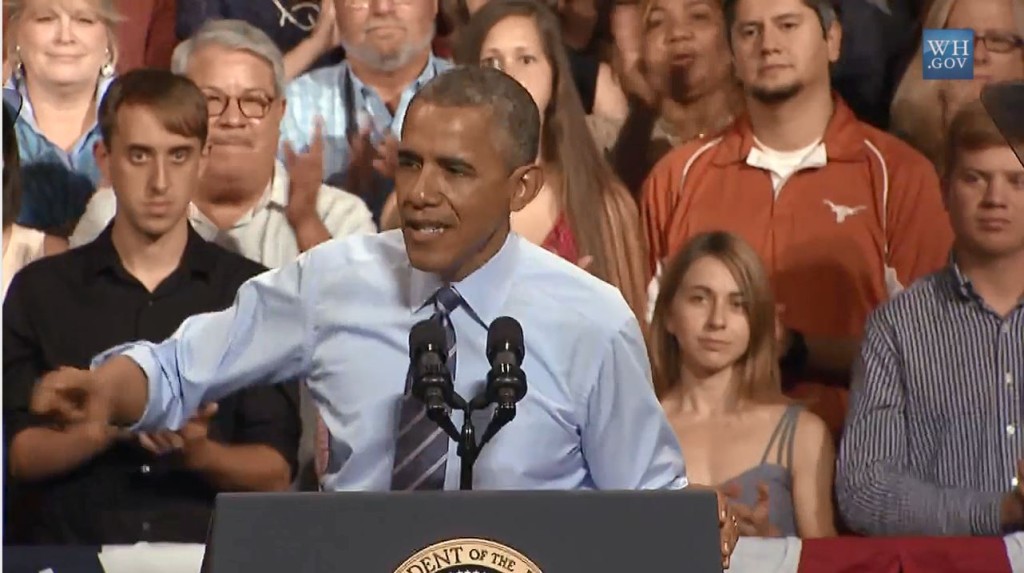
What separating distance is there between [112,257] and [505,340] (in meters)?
1.79

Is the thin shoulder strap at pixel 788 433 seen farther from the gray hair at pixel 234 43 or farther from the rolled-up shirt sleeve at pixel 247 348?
the gray hair at pixel 234 43

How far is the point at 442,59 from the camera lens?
11.5 feet

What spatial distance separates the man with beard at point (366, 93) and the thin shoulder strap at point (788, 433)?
970mm

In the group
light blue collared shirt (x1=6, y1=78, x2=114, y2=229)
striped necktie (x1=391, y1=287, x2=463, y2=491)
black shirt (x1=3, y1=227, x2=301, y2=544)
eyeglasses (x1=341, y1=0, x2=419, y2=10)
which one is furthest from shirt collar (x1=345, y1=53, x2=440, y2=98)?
striped necktie (x1=391, y1=287, x2=463, y2=491)

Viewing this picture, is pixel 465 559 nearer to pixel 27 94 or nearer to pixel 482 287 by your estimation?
pixel 482 287

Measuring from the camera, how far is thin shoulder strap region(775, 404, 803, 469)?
3.42m

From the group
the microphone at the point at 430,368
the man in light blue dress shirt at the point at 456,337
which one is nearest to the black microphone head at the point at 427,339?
the microphone at the point at 430,368

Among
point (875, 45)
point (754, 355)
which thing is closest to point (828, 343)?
point (754, 355)

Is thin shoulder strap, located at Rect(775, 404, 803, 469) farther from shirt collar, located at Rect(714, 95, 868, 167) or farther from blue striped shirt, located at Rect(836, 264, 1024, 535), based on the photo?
shirt collar, located at Rect(714, 95, 868, 167)

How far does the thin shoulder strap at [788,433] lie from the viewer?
3.42 metres

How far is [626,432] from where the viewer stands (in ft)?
8.40

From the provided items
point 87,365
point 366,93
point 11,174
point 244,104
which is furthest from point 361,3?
point 87,365

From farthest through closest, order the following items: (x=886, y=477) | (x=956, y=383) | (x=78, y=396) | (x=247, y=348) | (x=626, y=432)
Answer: (x=956, y=383)
(x=886, y=477)
(x=247, y=348)
(x=626, y=432)
(x=78, y=396)

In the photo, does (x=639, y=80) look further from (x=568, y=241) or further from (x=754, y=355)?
(x=754, y=355)
